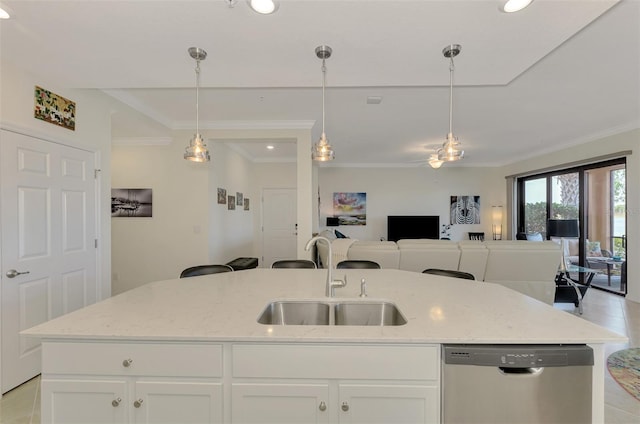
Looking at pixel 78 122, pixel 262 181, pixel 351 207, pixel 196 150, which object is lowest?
pixel 351 207

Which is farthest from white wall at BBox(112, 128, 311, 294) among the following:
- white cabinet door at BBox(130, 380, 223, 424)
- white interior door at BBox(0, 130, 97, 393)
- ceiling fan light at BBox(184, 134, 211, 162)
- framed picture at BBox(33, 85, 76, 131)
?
white cabinet door at BBox(130, 380, 223, 424)

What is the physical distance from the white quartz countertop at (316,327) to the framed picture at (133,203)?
2.94 m

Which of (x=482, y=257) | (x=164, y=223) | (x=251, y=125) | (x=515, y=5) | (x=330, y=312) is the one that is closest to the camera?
(x=515, y=5)

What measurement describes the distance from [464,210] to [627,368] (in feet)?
18.4

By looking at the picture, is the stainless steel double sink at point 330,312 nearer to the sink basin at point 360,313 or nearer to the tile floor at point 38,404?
the sink basin at point 360,313

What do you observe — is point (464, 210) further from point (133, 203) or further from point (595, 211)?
point (133, 203)

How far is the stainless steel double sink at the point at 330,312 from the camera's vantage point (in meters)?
1.62

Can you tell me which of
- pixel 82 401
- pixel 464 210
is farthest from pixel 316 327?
pixel 464 210

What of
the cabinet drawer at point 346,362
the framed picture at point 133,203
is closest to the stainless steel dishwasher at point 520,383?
the cabinet drawer at point 346,362

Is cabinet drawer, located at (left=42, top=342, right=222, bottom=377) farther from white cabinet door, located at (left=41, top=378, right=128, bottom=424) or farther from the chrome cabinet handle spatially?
the chrome cabinet handle

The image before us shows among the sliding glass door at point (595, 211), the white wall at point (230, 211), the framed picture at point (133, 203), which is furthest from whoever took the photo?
the sliding glass door at point (595, 211)

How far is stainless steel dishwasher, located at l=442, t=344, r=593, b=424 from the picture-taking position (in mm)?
1135

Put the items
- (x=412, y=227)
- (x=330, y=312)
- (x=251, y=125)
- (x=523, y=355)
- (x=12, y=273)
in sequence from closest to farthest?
(x=523, y=355)
(x=330, y=312)
(x=12, y=273)
(x=251, y=125)
(x=412, y=227)

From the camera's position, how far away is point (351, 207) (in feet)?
25.6
